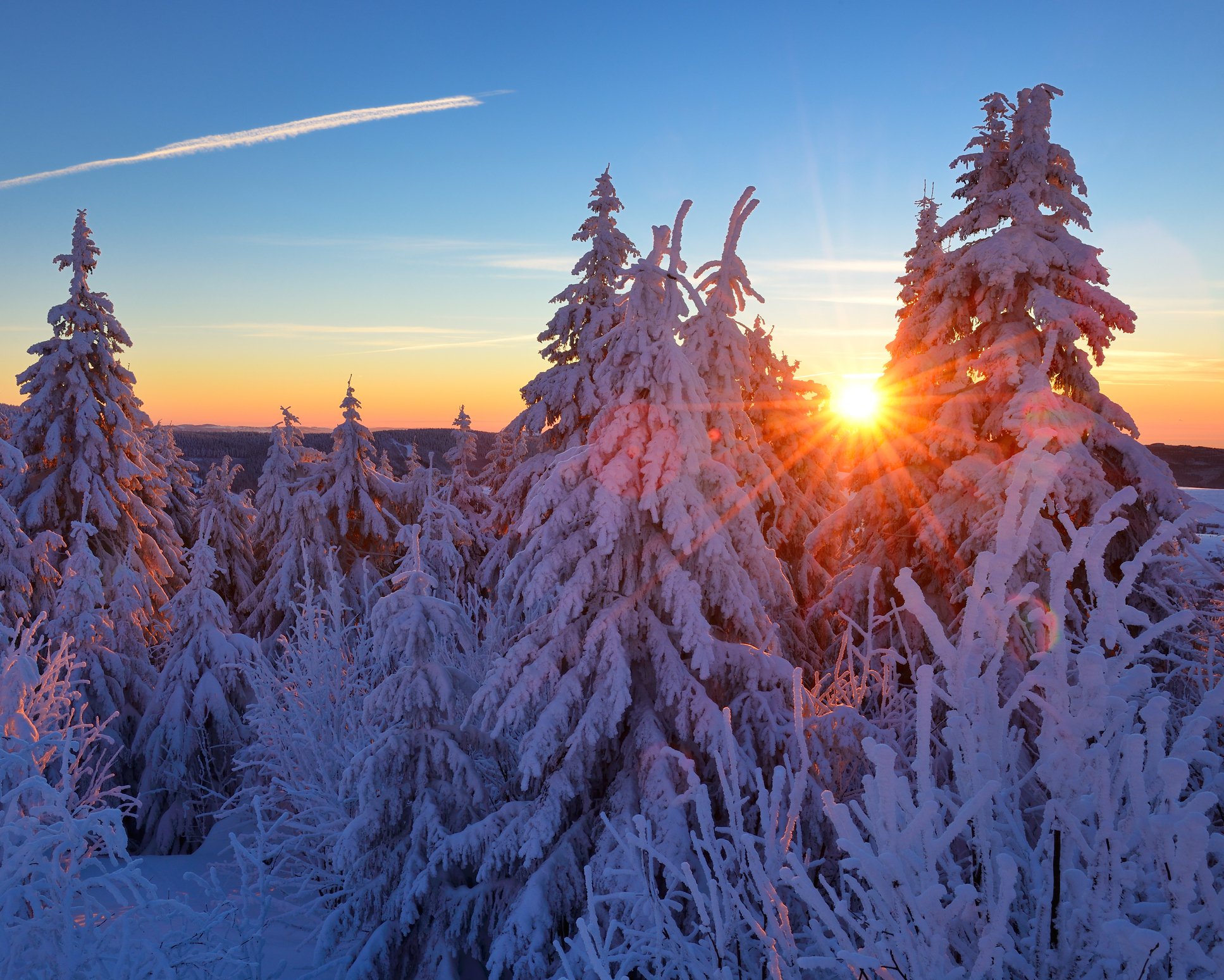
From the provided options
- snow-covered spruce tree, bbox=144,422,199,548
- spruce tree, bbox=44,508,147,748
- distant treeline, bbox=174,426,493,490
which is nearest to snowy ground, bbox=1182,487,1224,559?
spruce tree, bbox=44,508,147,748

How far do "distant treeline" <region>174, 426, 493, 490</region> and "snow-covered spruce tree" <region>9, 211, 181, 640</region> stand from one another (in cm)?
9134

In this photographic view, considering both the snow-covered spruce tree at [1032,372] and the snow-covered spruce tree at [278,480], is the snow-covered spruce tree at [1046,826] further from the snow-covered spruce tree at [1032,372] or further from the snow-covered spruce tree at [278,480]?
the snow-covered spruce tree at [278,480]

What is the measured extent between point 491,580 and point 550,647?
12958mm

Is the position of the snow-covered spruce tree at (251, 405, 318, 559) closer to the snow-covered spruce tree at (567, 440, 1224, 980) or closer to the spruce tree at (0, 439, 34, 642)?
the spruce tree at (0, 439, 34, 642)

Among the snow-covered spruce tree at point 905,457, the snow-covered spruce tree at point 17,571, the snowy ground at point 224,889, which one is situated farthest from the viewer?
the snow-covered spruce tree at point 17,571

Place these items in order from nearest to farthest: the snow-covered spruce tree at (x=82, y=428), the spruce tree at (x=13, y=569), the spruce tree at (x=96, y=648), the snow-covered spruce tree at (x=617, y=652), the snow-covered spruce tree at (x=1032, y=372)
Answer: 1. the snow-covered spruce tree at (x=617, y=652)
2. the snow-covered spruce tree at (x=1032, y=372)
3. the spruce tree at (x=13, y=569)
4. the spruce tree at (x=96, y=648)
5. the snow-covered spruce tree at (x=82, y=428)

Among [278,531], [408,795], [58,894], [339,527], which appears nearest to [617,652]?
[408,795]

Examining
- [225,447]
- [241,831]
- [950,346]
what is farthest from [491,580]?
[225,447]

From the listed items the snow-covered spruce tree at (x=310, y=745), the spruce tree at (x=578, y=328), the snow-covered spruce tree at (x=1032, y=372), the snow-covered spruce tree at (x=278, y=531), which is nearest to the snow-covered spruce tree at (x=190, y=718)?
the snow-covered spruce tree at (x=310, y=745)

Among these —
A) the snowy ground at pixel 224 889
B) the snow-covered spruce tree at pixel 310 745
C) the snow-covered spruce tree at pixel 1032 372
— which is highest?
the snow-covered spruce tree at pixel 1032 372

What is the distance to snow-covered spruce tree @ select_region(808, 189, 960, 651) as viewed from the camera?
44.5ft

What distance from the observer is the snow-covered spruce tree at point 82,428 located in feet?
63.4

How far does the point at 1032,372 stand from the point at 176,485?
106 ft

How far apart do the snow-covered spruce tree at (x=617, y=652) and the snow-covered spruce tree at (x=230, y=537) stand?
937 inches
